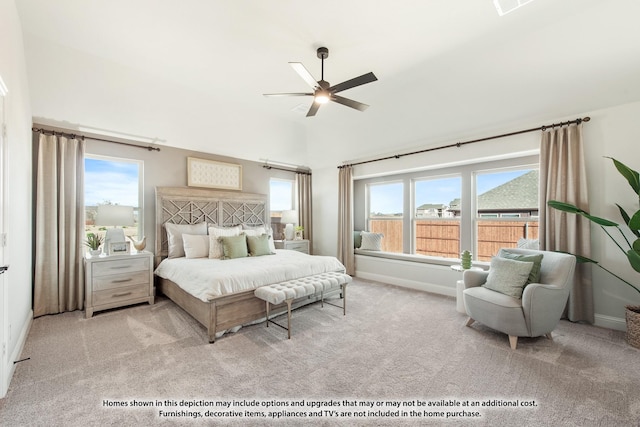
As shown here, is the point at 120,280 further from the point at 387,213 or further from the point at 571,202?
the point at 571,202

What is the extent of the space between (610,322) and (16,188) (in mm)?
6400

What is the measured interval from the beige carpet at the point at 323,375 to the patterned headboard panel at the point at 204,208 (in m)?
1.69

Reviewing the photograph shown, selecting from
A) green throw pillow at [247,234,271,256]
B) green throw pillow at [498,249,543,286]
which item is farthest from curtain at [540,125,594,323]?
green throw pillow at [247,234,271,256]

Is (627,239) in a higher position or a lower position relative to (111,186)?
lower

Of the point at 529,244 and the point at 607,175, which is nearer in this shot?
the point at 607,175

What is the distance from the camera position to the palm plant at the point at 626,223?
254cm

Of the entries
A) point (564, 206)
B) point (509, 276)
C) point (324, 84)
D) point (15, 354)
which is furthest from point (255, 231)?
point (564, 206)

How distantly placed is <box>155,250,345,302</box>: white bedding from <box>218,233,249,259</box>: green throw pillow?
13 cm

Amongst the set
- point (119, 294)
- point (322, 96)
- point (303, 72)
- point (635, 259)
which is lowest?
point (119, 294)

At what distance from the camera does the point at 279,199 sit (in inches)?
248

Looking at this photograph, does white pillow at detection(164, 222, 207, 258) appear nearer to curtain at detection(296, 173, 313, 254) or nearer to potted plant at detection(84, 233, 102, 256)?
Result: potted plant at detection(84, 233, 102, 256)

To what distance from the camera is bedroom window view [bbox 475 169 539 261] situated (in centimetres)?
400

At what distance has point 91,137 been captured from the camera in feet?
12.5

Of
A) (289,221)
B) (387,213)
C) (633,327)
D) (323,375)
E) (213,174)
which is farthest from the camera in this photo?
(289,221)
